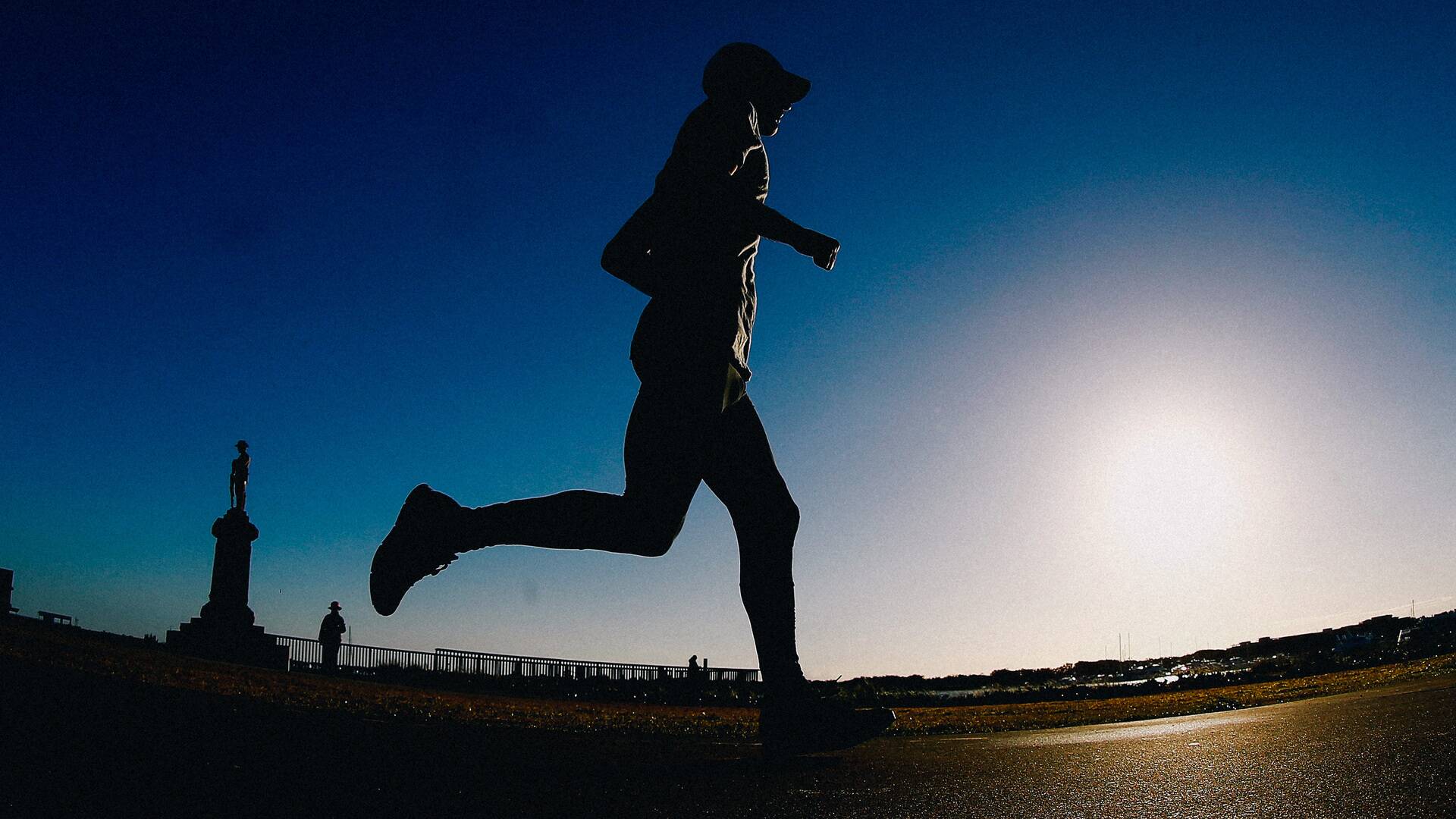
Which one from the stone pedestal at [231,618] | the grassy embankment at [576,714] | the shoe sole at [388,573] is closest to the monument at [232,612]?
the stone pedestal at [231,618]

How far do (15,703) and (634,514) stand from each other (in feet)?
4.46

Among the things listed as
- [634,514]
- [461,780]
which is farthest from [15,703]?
[634,514]

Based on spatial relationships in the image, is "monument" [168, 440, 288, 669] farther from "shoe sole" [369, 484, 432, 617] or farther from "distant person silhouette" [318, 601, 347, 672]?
"shoe sole" [369, 484, 432, 617]

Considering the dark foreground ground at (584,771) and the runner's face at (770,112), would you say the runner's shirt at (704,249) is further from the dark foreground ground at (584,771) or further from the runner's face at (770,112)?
the dark foreground ground at (584,771)

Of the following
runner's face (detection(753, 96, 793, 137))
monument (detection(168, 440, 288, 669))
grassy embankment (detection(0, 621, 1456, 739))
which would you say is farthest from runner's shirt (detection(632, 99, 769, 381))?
monument (detection(168, 440, 288, 669))

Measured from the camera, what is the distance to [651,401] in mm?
2248

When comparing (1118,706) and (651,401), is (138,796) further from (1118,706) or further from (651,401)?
(1118,706)

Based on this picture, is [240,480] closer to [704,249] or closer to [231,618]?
[231,618]

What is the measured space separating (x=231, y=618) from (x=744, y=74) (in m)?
23.0

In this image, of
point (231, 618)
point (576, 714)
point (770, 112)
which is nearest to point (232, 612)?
point (231, 618)

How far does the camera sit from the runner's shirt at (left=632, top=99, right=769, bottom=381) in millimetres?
2301

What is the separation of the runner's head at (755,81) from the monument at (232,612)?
2121 centimetres

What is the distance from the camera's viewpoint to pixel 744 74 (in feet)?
8.85

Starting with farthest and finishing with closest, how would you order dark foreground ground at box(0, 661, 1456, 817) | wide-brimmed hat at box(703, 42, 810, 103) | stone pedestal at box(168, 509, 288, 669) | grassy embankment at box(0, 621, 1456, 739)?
stone pedestal at box(168, 509, 288, 669) < grassy embankment at box(0, 621, 1456, 739) < wide-brimmed hat at box(703, 42, 810, 103) < dark foreground ground at box(0, 661, 1456, 817)
